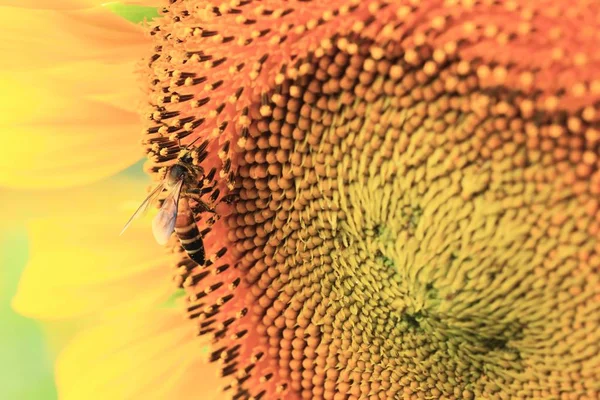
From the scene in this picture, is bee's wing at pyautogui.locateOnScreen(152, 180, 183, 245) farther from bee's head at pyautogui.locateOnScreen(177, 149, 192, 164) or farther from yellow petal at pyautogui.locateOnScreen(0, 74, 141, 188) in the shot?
yellow petal at pyautogui.locateOnScreen(0, 74, 141, 188)

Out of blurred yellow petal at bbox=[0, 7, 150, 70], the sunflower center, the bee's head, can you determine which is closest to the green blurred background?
blurred yellow petal at bbox=[0, 7, 150, 70]

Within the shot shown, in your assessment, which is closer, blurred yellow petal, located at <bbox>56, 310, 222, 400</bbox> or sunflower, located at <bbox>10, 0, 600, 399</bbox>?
sunflower, located at <bbox>10, 0, 600, 399</bbox>

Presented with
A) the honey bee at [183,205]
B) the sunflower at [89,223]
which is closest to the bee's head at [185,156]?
the honey bee at [183,205]

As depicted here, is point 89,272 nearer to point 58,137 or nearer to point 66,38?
point 58,137

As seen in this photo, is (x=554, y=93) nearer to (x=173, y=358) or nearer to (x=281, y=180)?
(x=281, y=180)

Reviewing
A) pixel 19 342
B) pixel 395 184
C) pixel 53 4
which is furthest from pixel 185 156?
pixel 19 342

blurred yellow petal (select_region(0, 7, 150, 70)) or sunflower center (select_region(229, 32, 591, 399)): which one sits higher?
blurred yellow petal (select_region(0, 7, 150, 70))

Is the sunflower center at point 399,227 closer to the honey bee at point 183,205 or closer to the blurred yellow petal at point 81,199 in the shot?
the honey bee at point 183,205
